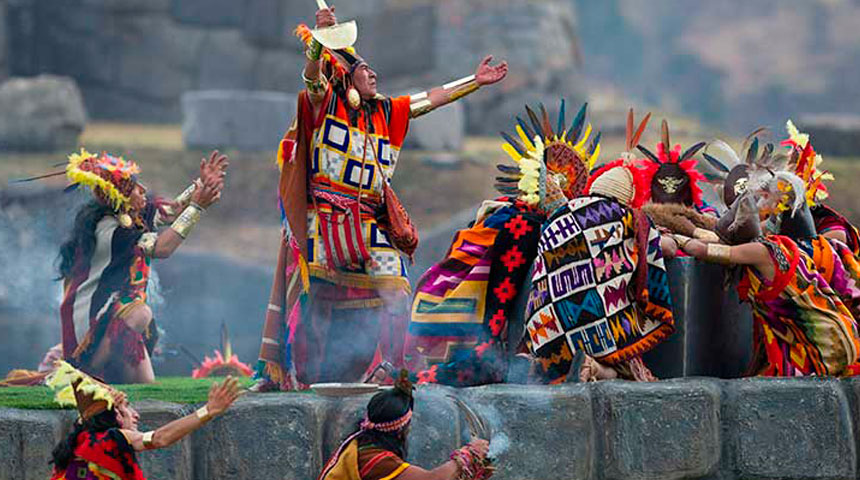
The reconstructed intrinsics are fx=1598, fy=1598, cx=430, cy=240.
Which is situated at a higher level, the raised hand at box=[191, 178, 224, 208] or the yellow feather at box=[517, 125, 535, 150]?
the yellow feather at box=[517, 125, 535, 150]

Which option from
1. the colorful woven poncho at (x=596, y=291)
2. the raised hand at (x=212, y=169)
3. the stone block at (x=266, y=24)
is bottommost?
the colorful woven poncho at (x=596, y=291)

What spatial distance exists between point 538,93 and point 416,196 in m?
4.83

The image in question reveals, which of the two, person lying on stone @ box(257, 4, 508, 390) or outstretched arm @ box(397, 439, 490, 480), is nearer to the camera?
outstretched arm @ box(397, 439, 490, 480)

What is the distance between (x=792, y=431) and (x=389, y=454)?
216 cm

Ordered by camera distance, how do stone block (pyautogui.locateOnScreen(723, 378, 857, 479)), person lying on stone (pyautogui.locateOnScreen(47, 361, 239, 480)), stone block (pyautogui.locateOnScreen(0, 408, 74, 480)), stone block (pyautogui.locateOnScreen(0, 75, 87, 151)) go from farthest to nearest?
stone block (pyautogui.locateOnScreen(0, 75, 87, 151)) < stone block (pyautogui.locateOnScreen(723, 378, 857, 479)) < stone block (pyautogui.locateOnScreen(0, 408, 74, 480)) < person lying on stone (pyautogui.locateOnScreen(47, 361, 239, 480))

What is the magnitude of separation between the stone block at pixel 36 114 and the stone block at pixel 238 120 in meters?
1.56

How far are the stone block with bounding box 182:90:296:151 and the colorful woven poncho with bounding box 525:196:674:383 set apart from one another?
1245 cm

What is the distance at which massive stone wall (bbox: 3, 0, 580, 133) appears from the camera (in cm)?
2375

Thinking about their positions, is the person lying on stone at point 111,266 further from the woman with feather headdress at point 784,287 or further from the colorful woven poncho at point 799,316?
the colorful woven poncho at point 799,316

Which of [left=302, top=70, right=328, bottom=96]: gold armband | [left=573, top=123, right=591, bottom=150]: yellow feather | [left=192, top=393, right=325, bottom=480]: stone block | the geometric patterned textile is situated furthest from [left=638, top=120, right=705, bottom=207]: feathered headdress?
[left=192, top=393, right=325, bottom=480]: stone block

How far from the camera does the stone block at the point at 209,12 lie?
24.1 metres

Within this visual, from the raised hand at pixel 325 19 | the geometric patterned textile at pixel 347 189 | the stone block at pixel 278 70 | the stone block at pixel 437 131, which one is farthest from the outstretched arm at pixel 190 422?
the stone block at pixel 278 70

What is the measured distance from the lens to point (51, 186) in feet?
54.5

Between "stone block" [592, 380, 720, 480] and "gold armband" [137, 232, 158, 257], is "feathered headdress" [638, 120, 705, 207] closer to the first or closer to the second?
"stone block" [592, 380, 720, 480]
